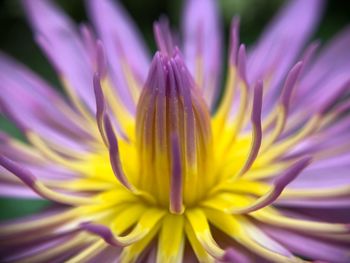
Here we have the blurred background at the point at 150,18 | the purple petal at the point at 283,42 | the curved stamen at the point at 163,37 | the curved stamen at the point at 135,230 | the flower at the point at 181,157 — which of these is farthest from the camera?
the blurred background at the point at 150,18

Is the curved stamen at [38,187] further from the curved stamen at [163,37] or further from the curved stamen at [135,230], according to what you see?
the curved stamen at [163,37]

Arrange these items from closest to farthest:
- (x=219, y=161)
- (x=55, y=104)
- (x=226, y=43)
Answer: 1. (x=219, y=161)
2. (x=55, y=104)
3. (x=226, y=43)

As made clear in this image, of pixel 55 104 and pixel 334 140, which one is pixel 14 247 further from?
pixel 334 140

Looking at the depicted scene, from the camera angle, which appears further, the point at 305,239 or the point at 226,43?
the point at 226,43

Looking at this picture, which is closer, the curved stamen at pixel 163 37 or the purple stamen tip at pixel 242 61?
the purple stamen tip at pixel 242 61

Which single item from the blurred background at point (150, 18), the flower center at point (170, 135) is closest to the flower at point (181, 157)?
the flower center at point (170, 135)

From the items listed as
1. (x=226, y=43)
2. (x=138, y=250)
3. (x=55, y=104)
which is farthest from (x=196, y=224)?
(x=226, y=43)

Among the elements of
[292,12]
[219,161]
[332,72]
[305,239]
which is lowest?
[305,239]

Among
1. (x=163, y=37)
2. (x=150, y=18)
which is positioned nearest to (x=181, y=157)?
(x=163, y=37)
